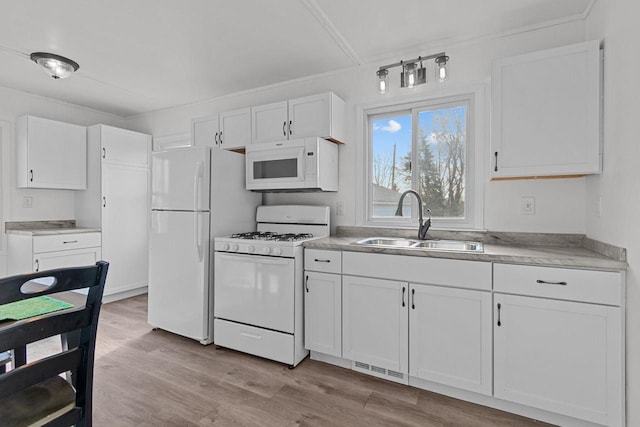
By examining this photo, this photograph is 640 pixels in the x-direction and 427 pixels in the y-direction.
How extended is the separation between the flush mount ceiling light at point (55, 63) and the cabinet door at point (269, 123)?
5.36 feet

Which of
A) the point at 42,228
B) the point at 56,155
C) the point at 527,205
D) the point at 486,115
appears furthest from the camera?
the point at 42,228

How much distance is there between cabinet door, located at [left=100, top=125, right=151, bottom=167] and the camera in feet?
12.7

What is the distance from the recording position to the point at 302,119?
2852mm

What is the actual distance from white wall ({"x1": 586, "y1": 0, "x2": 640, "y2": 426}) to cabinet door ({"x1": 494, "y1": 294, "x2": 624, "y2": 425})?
0.24 ft

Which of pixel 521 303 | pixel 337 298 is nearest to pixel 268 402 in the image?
pixel 337 298

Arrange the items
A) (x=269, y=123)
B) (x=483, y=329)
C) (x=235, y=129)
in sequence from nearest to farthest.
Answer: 1. (x=483, y=329)
2. (x=269, y=123)
3. (x=235, y=129)

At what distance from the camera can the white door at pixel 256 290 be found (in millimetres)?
2369

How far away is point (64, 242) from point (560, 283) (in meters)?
4.44

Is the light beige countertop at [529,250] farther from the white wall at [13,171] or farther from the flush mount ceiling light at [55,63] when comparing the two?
the white wall at [13,171]

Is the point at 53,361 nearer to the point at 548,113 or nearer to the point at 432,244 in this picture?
the point at 432,244

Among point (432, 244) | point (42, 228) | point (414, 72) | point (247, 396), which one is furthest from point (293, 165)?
point (42, 228)

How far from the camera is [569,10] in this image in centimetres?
210

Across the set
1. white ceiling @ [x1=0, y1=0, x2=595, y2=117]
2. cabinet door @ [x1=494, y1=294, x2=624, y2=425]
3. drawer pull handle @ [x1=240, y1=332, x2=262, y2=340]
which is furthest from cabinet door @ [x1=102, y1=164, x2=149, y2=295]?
cabinet door @ [x1=494, y1=294, x2=624, y2=425]

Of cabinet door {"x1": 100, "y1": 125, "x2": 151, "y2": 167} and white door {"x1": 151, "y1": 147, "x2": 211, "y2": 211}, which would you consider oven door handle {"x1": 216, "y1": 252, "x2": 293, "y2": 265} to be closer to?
white door {"x1": 151, "y1": 147, "x2": 211, "y2": 211}
